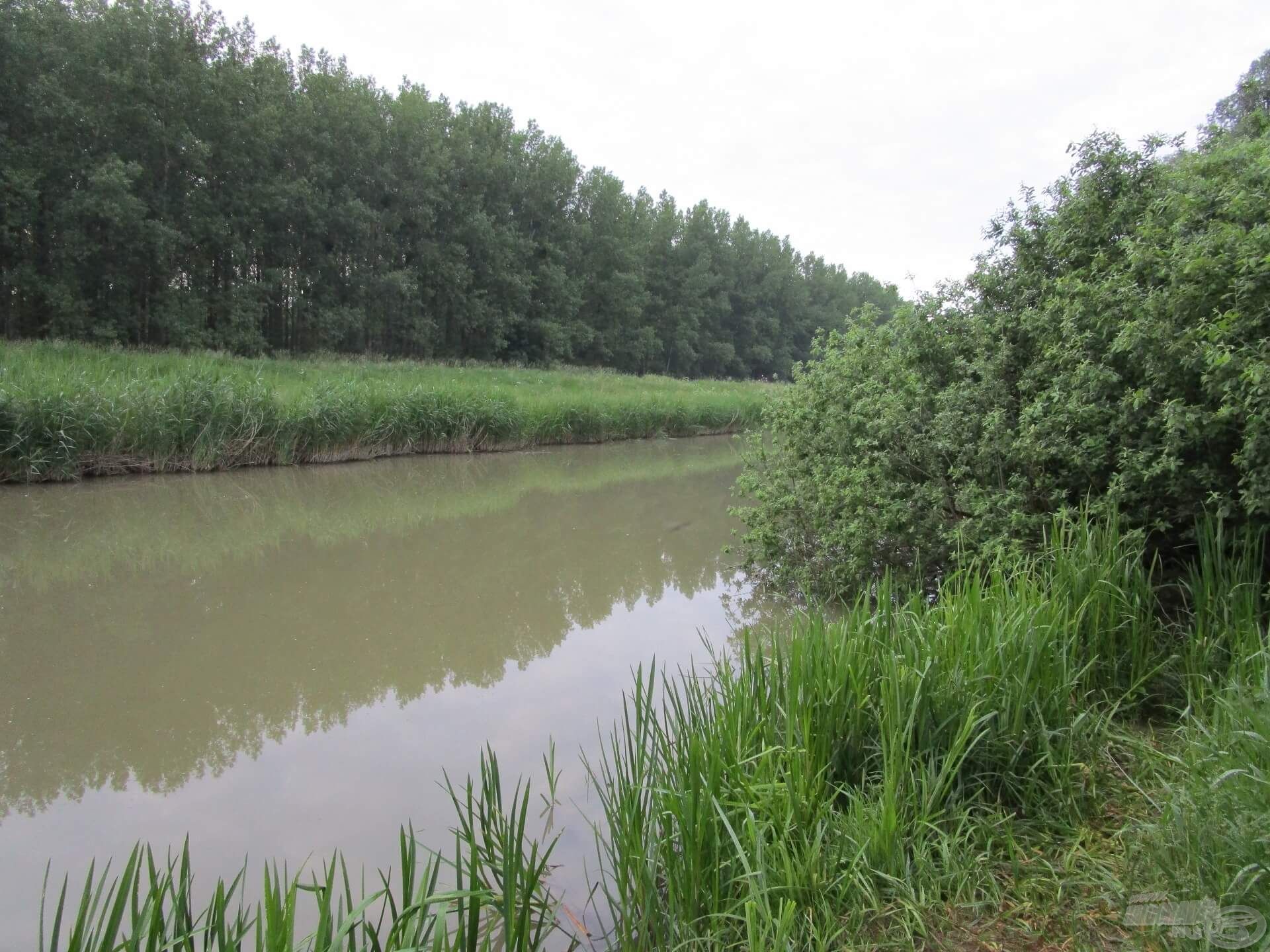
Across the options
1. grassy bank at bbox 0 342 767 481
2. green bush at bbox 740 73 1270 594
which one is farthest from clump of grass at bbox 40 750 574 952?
grassy bank at bbox 0 342 767 481

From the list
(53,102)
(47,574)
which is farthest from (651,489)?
(53,102)

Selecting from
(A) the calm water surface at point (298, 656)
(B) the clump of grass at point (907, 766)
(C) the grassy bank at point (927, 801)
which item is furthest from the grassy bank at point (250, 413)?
(C) the grassy bank at point (927, 801)

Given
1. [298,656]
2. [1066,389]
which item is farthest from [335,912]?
[1066,389]

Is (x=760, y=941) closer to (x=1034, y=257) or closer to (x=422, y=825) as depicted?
(x=422, y=825)

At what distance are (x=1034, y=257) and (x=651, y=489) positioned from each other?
795 centimetres

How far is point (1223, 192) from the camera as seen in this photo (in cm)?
332

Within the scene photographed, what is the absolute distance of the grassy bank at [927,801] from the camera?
1983mm

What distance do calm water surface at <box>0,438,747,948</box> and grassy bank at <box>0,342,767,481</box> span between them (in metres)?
0.60

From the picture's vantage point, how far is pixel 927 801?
242 cm

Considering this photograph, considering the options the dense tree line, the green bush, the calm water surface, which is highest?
the dense tree line

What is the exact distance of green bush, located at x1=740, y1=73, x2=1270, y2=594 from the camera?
315 cm

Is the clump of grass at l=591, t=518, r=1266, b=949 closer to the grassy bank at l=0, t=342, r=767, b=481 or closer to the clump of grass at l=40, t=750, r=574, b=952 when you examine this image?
the clump of grass at l=40, t=750, r=574, b=952

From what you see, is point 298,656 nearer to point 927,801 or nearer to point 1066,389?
point 927,801

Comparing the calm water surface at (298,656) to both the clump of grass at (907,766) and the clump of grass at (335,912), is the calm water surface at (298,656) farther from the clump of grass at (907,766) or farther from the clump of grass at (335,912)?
the clump of grass at (907,766)
